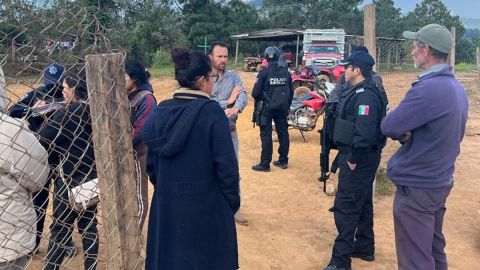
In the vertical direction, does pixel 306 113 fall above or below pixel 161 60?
below

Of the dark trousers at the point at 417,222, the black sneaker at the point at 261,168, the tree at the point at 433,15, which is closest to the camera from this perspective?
the dark trousers at the point at 417,222

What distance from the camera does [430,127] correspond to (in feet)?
9.64

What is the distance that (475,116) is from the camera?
12961 mm

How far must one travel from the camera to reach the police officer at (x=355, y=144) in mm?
3619

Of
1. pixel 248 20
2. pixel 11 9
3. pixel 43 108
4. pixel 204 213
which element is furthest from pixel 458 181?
pixel 248 20

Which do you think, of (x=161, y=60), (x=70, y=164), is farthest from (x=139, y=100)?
(x=161, y=60)

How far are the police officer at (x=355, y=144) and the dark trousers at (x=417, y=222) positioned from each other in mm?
561

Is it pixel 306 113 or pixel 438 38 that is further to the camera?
pixel 306 113

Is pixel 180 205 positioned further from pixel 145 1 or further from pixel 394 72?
pixel 145 1

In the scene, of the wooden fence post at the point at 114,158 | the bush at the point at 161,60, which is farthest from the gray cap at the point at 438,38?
the bush at the point at 161,60

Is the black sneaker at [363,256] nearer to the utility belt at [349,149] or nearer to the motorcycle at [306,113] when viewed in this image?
the utility belt at [349,149]

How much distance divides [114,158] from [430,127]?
74.7 inches

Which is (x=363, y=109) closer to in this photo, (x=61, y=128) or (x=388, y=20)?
(x=61, y=128)

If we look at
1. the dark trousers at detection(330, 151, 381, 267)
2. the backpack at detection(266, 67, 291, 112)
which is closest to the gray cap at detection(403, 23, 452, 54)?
the dark trousers at detection(330, 151, 381, 267)
